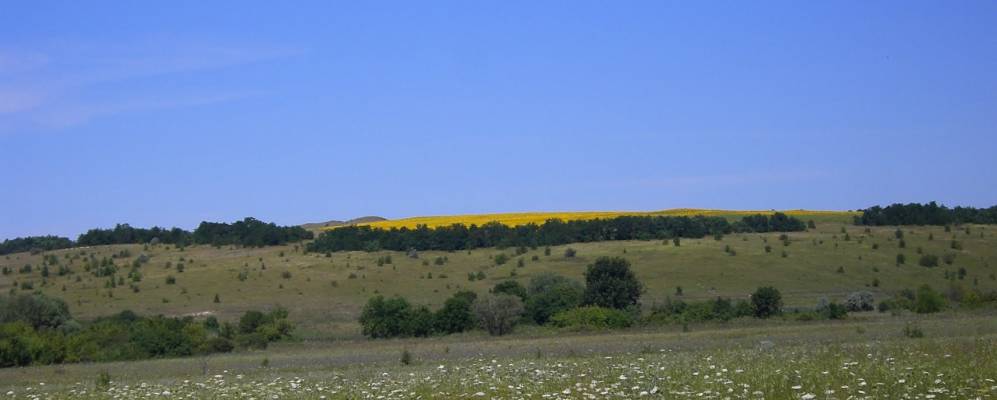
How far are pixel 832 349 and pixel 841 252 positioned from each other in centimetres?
5379

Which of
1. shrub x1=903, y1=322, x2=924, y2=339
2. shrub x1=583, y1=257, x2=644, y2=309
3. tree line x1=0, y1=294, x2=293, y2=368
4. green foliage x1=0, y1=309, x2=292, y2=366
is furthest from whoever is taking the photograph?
shrub x1=583, y1=257, x2=644, y2=309

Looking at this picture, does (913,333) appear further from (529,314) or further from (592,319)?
(529,314)

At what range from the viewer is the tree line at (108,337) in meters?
38.2

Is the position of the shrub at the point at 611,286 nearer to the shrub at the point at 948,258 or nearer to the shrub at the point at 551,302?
the shrub at the point at 551,302

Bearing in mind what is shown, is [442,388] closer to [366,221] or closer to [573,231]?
[573,231]

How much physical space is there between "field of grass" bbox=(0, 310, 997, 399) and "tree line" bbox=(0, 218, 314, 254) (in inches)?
2434

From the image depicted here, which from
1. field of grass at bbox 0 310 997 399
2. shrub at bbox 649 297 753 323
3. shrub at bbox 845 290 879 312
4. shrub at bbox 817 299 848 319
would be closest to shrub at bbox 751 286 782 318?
shrub at bbox 649 297 753 323

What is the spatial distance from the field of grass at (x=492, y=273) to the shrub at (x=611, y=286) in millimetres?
3851

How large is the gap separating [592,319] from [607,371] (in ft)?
86.3

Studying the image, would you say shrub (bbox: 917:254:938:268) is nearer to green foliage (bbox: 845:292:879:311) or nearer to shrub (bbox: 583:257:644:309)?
green foliage (bbox: 845:292:879:311)

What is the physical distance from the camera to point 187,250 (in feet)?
316

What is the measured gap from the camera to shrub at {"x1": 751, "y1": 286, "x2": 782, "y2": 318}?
4750cm

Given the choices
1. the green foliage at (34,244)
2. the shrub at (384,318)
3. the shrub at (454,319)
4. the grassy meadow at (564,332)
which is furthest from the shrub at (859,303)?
the green foliage at (34,244)

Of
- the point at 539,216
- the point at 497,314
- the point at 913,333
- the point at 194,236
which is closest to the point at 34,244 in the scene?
the point at 194,236
